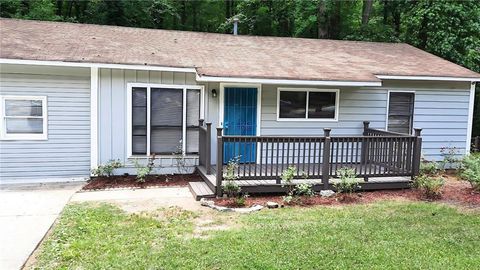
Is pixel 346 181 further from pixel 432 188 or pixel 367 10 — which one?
pixel 367 10

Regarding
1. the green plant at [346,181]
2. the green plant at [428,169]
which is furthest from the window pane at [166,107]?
the green plant at [428,169]

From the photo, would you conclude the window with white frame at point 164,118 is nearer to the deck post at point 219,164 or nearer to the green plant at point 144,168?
the green plant at point 144,168

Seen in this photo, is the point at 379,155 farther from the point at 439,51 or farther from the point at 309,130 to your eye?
the point at 439,51

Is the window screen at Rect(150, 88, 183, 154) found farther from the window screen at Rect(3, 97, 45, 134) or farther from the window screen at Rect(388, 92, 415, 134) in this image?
the window screen at Rect(388, 92, 415, 134)

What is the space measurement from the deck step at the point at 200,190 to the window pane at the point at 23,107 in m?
3.56

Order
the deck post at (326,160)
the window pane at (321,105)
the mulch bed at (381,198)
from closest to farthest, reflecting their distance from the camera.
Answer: the mulch bed at (381,198)
the deck post at (326,160)
the window pane at (321,105)

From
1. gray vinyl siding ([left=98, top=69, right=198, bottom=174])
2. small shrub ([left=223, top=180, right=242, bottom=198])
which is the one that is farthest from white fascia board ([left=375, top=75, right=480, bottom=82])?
gray vinyl siding ([left=98, top=69, right=198, bottom=174])

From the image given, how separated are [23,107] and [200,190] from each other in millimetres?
4140

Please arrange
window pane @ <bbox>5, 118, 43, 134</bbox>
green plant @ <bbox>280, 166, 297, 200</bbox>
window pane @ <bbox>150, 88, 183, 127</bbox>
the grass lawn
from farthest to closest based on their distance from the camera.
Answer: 1. window pane @ <bbox>150, 88, 183, 127</bbox>
2. window pane @ <bbox>5, 118, 43, 134</bbox>
3. green plant @ <bbox>280, 166, 297, 200</bbox>
4. the grass lawn

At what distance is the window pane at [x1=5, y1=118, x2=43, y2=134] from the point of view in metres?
8.00

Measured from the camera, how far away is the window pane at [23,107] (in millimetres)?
7938

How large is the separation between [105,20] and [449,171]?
1570cm

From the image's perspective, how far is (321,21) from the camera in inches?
727

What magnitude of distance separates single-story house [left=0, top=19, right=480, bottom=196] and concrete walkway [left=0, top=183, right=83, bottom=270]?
896 millimetres
